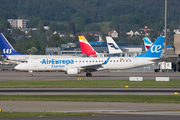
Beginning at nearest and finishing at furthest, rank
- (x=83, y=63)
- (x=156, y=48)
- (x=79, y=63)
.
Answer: (x=79, y=63) < (x=83, y=63) < (x=156, y=48)

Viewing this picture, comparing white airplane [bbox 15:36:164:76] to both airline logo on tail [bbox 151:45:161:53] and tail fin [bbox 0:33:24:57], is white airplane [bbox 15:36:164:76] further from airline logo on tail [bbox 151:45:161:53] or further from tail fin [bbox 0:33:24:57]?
tail fin [bbox 0:33:24:57]

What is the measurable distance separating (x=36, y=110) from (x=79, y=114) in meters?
3.58

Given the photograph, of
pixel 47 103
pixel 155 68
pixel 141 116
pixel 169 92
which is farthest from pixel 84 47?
pixel 141 116


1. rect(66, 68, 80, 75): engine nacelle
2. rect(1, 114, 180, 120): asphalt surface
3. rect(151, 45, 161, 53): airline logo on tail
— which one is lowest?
rect(1, 114, 180, 120): asphalt surface

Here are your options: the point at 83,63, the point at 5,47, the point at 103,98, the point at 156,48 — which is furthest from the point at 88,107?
the point at 5,47

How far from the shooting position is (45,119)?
69.3 ft

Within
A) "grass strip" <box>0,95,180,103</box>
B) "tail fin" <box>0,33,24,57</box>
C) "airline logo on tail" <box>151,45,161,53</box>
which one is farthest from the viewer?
"tail fin" <box>0,33,24,57</box>

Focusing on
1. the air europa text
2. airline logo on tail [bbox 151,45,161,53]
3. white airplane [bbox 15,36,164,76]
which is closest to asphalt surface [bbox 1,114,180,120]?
white airplane [bbox 15,36,164,76]

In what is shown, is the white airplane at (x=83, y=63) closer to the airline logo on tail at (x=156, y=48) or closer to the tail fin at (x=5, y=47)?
the airline logo on tail at (x=156, y=48)

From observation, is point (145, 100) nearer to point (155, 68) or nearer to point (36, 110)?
point (36, 110)

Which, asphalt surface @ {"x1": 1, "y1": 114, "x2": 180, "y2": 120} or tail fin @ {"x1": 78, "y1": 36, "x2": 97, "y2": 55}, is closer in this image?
asphalt surface @ {"x1": 1, "y1": 114, "x2": 180, "y2": 120}

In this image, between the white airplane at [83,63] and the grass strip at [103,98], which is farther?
the white airplane at [83,63]

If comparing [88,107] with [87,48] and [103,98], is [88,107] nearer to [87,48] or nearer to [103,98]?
[103,98]

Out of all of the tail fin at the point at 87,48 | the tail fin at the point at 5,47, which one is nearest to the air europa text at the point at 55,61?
the tail fin at the point at 5,47
